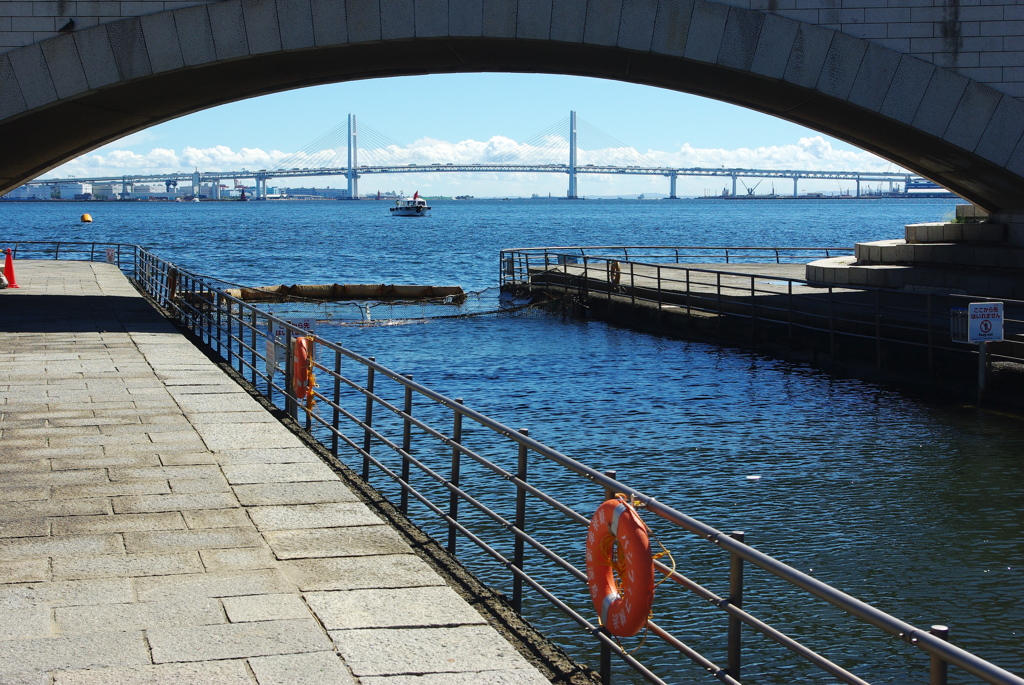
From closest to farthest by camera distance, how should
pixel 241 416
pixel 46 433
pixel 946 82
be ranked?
pixel 46 433, pixel 241 416, pixel 946 82

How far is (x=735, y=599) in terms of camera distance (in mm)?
4414

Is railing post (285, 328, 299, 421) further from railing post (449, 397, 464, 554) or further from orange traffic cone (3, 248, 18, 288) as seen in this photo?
orange traffic cone (3, 248, 18, 288)

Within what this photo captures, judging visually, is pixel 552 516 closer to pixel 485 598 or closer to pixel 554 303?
pixel 485 598

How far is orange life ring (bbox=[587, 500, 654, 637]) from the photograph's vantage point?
15.5ft

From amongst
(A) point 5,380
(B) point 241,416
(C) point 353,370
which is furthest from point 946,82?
(A) point 5,380

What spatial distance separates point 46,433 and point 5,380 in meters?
3.68

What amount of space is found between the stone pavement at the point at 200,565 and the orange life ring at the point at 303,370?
476mm

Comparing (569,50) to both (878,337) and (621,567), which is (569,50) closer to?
(878,337)

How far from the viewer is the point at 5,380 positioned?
535 inches

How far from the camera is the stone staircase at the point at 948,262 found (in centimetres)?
2178

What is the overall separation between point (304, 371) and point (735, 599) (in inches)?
312

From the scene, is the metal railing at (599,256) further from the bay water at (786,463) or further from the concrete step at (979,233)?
the bay water at (786,463)

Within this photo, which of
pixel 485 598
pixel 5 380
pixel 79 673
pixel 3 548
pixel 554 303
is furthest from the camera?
pixel 554 303

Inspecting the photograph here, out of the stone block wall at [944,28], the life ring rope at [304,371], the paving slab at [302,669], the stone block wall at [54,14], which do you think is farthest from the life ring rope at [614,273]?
the paving slab at [302,669]
